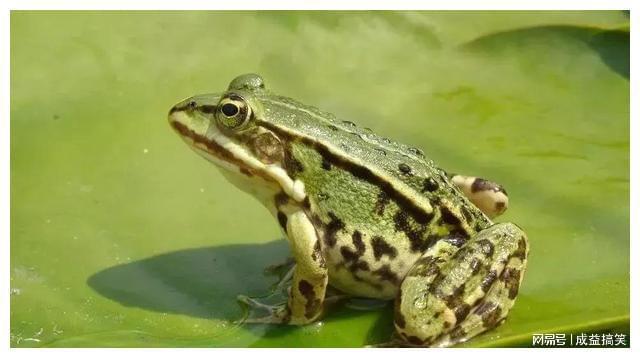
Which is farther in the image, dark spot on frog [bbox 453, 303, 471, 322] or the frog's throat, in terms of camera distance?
the frog's throat

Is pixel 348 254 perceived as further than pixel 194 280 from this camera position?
No

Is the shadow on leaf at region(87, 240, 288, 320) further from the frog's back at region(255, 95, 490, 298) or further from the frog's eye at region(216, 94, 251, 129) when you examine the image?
the frog's eye at region(216, 94, 251, 129)

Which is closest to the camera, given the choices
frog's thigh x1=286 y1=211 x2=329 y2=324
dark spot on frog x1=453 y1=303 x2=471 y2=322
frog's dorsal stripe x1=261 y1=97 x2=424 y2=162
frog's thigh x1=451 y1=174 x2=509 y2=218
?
dark spot on frog x1=453 y1=303 x2=471 y2=322

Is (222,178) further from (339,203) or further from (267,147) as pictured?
(339,203)

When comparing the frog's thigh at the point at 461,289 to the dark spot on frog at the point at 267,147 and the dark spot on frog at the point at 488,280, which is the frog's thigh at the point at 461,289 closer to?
the dark spot on frog at the point at 488,280

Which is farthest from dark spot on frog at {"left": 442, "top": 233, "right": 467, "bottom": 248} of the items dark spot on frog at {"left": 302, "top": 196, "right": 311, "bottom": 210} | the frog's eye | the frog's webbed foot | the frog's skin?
the frog's eye

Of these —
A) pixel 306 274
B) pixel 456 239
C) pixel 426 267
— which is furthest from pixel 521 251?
pixel 306 274

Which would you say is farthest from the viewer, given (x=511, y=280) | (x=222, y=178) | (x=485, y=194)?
(x=222, y=178)
